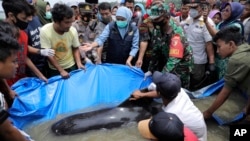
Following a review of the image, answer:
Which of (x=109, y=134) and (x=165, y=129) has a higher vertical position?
(x=165, y=129)

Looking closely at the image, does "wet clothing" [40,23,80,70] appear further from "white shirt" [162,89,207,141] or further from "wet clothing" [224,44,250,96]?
"wet clothing" [224,44,250,96]

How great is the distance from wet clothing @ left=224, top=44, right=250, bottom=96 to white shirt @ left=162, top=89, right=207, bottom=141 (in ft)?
2.58

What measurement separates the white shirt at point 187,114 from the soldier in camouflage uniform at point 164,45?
0.99m

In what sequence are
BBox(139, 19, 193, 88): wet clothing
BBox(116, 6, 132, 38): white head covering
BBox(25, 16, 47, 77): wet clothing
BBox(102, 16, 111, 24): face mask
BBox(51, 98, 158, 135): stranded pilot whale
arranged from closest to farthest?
1. BBox(51, 98, 158, 135): stranded pilot whale
2. BBox(139, 19, 193, 88): wet clothing
3. BBox(25, 16, 47, 77): wet clothing
4. BBox(116, 6, 132, 38): white head covering
5. BBox(102, 16, 111, 24): face mask

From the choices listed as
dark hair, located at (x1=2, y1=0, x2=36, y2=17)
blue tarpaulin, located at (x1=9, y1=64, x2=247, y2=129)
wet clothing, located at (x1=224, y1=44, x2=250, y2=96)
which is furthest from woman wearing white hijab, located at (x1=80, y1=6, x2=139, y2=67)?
wet clothing, located at (x1=224, y1=44, x2=250, y2=96)

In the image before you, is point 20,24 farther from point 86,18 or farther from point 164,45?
point 164,45

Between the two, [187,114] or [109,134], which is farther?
[109,134]

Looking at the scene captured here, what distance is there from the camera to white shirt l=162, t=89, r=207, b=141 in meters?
2.41

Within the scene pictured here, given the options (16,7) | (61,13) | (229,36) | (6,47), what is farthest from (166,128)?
(16,7)

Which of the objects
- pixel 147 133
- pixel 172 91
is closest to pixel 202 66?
pixel 172 91

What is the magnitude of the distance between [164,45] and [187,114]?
143 cm

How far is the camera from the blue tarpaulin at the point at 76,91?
123 inches

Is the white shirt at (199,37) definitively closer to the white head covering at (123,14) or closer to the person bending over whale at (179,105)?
the white head covering at (123,14)

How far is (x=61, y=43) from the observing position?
11.7 feet
